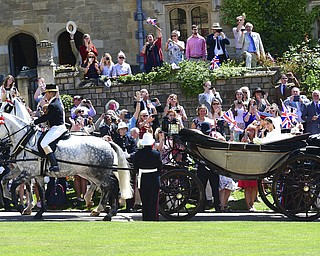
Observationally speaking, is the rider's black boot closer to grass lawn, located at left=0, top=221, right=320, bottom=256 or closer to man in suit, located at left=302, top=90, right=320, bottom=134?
grass lawn, located at left=0, top=221, right=320, bottom=256

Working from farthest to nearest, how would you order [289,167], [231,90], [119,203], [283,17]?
[283,17]
[231,90]
[119,203]
[289,167]

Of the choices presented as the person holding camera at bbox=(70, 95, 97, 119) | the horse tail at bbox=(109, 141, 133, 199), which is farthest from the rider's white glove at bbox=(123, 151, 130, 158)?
the person holding camera at bbox=(70, 95, 97, 119)

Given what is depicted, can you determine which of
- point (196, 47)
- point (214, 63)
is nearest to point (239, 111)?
point (214, 63)

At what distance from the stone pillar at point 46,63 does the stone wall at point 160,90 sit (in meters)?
0.23

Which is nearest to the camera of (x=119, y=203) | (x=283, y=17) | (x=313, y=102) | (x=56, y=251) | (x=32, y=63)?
(x=56, y=251)

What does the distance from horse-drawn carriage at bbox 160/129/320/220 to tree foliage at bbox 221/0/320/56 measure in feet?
45.9

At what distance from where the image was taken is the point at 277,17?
3456cm

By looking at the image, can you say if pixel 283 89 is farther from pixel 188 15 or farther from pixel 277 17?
pixel 188 15

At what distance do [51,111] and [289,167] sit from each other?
4613mm

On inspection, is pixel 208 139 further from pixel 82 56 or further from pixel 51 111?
pixel 82 56

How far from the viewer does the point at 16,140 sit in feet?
68.9

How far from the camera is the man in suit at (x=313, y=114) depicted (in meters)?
25.7

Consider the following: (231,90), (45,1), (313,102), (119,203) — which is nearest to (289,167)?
(119,203)

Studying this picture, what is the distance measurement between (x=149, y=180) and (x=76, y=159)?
166cm
